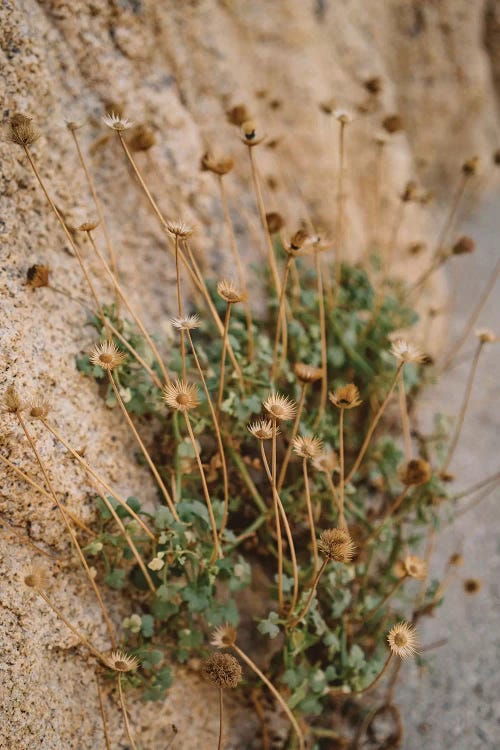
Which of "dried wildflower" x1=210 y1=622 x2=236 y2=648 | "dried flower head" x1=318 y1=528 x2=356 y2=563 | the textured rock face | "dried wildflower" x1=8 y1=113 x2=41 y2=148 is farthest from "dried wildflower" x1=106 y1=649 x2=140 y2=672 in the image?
"dried wildflower" x1=8 y1=113 x2=41 y2=148

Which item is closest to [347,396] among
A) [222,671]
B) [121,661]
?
[222,671]

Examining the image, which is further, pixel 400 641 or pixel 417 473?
pixel 417 473

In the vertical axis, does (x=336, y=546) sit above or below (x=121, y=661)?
above

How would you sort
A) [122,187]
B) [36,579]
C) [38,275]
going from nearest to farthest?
[36,579] → [38,275] → [122,187]

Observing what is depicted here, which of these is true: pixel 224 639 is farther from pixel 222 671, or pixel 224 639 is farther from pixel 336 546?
pixel 336 546

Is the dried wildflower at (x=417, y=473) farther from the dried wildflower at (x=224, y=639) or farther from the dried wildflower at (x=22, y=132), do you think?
the dried wildflower at (x=22, y=132)

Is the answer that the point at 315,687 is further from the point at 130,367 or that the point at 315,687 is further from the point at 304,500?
the point at 130,367
